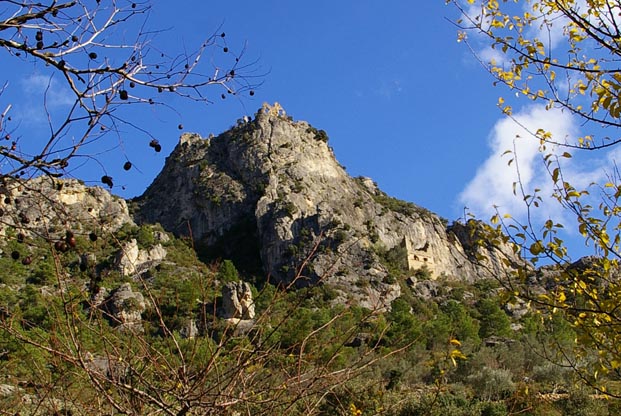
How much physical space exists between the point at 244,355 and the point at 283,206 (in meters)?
61.3

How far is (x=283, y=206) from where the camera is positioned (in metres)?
64.4

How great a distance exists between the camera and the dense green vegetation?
3.04 m

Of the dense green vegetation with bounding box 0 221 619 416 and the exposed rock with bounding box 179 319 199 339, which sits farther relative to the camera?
the exposed rock with bounding box 179 319 199 339

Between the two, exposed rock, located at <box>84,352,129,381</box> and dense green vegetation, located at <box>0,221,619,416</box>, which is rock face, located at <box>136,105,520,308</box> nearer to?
dense green vegetation, located at <box>0,221,619,416</box>

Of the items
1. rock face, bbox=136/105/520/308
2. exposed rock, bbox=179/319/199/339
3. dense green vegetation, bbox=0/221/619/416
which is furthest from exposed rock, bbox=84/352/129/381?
rock face, bbox=136/105/520/308

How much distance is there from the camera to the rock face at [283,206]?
204ft

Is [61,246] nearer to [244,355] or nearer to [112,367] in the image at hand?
[112,367]

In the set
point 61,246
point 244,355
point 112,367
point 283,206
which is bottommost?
point 112,367

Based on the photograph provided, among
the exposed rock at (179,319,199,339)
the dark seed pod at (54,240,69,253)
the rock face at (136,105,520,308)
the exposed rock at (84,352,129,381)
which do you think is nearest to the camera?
the dark seed pod at (54,240,69,253)

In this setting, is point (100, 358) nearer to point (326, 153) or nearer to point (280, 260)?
point (280, 260)

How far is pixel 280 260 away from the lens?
60781mm

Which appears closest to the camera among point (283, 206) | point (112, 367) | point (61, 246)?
point (61, 246)

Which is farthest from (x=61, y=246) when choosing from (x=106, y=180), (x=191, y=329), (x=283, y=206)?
(x=283, y=206)

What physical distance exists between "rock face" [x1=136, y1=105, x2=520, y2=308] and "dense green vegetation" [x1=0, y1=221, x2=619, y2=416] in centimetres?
679
